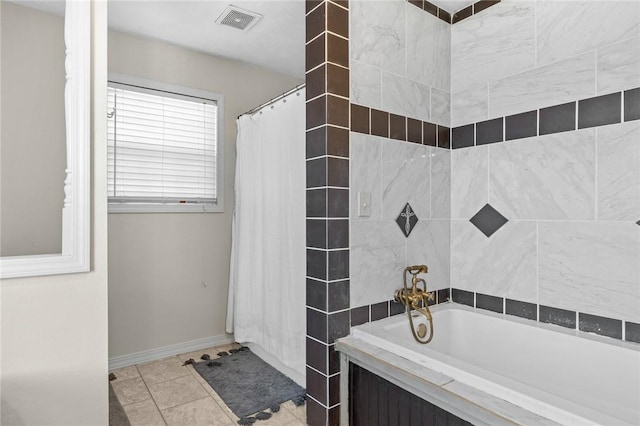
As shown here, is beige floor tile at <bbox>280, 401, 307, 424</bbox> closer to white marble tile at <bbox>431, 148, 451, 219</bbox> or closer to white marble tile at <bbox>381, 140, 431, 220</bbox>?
white marble tile at <bbox>381, 140, 431, 220</bbox>

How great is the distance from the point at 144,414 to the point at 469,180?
2.34 metres

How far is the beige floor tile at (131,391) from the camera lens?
222cm

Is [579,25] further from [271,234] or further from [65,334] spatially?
[65,334]

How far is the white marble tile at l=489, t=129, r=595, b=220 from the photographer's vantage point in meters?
1.79

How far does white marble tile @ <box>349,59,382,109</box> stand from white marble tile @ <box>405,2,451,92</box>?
11.0 inches

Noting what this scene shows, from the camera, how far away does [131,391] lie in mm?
2312

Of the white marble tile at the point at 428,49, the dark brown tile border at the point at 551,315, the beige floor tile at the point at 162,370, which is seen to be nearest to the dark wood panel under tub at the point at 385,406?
the dark brown tile border at the point at 551,315

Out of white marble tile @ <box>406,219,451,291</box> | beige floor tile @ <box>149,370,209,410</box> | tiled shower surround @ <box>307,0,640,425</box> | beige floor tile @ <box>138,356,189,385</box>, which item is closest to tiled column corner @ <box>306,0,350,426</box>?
tiled shower surround @ <box>307,0,640,425</box>

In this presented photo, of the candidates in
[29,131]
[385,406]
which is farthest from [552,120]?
[29,131]

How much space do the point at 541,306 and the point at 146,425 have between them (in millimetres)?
2202

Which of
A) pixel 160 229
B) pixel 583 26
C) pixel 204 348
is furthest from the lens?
pixel 204 348

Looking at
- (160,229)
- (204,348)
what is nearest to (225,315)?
(204,348)

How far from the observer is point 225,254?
314 centimetres

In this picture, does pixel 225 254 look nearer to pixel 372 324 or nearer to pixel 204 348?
pixel 204 348
